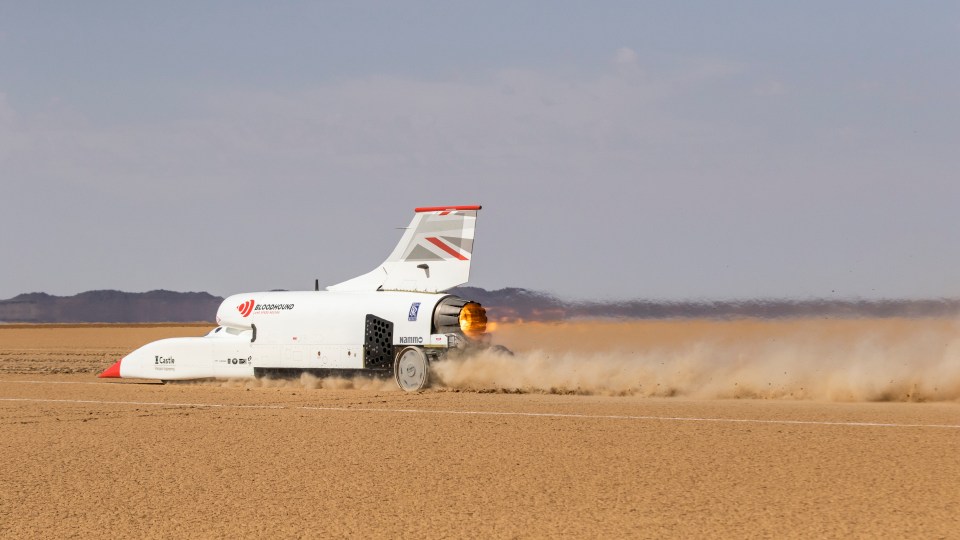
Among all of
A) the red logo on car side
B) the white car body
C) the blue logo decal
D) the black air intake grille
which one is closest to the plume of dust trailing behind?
the white car body

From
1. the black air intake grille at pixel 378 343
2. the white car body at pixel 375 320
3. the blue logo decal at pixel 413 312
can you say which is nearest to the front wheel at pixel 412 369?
the white car body at pixel 375 320

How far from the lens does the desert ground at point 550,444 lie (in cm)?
1162

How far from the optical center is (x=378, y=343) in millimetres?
30984

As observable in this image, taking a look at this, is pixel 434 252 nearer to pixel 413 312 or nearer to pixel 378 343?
pixel 413 312

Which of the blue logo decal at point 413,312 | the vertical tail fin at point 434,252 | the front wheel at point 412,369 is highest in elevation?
the vertical tail fin at point 434,252

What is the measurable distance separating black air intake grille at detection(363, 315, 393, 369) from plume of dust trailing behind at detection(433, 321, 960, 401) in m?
1.61

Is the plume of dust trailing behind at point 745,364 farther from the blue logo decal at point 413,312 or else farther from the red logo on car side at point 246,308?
the red logo on car side at point 246,308

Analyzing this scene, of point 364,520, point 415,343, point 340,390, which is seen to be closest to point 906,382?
point 415,343

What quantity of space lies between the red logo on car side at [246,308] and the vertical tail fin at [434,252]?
4.46m

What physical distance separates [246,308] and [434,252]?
6742 mm

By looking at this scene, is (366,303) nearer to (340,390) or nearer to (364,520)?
(340,390)

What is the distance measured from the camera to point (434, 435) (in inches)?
751

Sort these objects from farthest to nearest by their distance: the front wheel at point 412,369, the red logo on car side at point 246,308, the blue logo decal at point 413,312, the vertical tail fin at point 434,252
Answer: the red logo on car side at point 246,308 → the vertical tail fin at point 434,252 → the blue logo decal at point 413,312 → the front wheel at point 412,369

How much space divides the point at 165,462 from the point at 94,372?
1197 inches
